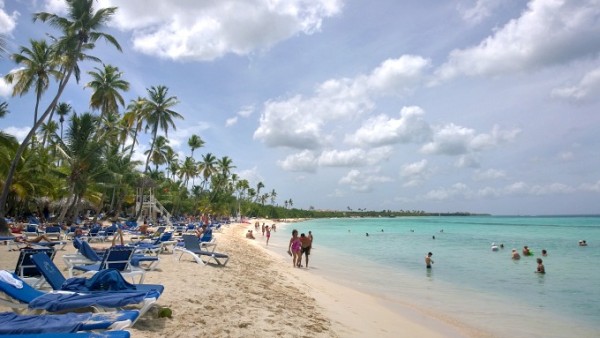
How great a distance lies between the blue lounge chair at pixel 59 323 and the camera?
327 centimetres

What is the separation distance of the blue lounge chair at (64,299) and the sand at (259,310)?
0.38m

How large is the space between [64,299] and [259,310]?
2.96 m

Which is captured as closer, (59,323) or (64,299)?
(59,323)

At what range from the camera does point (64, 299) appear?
4.24 metres

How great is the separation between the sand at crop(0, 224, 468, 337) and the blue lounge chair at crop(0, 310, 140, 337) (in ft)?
2.70

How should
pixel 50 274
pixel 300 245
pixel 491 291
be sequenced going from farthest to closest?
pixel 300 245 < pixel 491 291 < pixel 50 274

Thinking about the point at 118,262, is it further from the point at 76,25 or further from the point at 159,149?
the point at 159,149

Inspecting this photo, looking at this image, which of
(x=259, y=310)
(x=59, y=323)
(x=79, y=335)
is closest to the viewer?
(x=79, y=335)

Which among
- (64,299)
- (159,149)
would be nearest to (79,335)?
(64,299)

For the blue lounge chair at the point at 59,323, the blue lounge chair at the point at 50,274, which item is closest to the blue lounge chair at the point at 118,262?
the blue lounge chair at the point at 50,274

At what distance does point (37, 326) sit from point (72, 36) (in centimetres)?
2111

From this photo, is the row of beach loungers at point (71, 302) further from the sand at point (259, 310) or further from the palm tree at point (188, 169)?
the palm tree at point (188, 169)

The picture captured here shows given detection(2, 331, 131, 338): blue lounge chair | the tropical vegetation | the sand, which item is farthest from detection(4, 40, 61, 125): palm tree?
detection(2, 331, 131, 338): blue lounge chair

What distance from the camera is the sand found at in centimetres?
509
